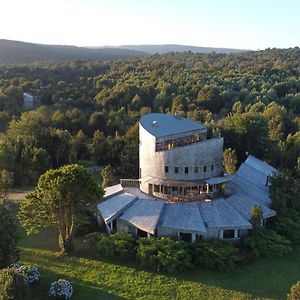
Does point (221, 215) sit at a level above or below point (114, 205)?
above

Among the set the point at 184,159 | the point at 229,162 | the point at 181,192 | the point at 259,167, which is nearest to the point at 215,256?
the point at 181,192

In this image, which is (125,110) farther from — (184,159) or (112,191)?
(184,159)

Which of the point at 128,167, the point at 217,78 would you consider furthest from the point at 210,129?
the point at 217,78

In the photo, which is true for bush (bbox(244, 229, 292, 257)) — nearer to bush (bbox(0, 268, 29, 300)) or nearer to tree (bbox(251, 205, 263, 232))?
A: tree (bbox(251, 205, 263, 232))

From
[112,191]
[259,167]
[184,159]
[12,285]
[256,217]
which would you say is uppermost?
[184,159]

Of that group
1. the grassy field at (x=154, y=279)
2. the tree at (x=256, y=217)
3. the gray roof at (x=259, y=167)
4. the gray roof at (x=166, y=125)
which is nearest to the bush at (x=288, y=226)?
the grassy field at (x=154, y=279)

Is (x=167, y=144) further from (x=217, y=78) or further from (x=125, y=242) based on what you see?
(x=217, y=78)

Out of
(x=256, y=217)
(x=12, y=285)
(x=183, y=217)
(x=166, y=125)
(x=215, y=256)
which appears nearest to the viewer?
(x=12, y=285)
